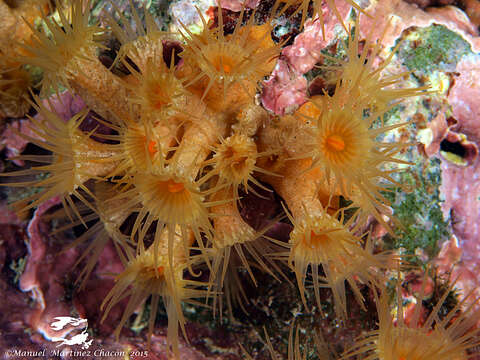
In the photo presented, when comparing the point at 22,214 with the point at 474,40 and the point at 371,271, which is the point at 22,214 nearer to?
the point at 371,271

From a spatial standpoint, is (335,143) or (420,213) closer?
(335,143)

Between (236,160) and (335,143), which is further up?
(335,143)

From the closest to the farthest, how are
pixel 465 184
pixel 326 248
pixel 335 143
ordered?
1. pixel 335 143
2. pixel 326 248
3. pixel 465 184

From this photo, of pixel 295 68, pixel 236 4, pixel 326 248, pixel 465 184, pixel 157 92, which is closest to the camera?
pixel 157 92

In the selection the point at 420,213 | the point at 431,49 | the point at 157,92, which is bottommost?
the point at 420,213

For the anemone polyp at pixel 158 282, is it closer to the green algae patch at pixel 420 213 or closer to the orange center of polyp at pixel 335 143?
the orange center of polyp at pixel 335 143

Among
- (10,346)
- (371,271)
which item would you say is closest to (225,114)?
(371,271)

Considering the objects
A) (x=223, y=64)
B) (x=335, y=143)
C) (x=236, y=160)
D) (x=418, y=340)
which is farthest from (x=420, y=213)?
(x=223, y=64)

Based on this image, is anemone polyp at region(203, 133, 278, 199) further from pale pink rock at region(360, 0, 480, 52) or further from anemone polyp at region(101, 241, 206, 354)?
pale pink rock at region(360, 0, 480, 52)

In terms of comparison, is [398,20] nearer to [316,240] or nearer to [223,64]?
[223,64]
